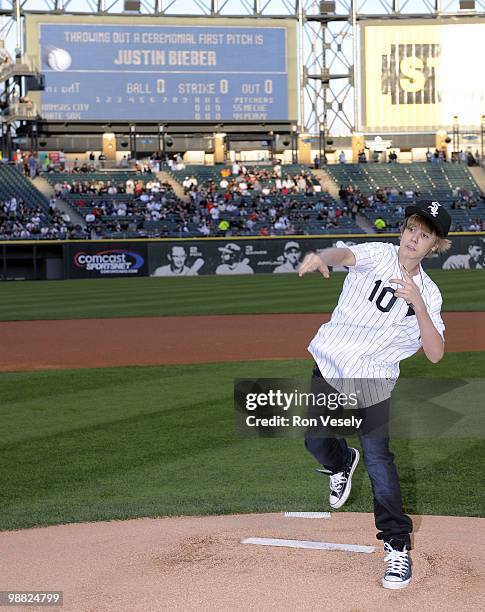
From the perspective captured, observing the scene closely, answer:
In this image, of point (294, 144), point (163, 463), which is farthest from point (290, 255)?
point (163, 463)

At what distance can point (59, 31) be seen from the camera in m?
50.9

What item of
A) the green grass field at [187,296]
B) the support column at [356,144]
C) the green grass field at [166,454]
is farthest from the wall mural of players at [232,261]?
the green grass field at [166,454]

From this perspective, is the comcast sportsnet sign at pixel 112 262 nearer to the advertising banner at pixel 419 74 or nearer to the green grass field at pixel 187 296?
the green grass field at pixel 187 296

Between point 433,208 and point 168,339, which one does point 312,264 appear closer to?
point 433,208

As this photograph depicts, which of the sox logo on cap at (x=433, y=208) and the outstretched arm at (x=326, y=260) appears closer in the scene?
the outstretched arm at (x=326, y=260)

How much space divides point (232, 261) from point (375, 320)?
35.5m

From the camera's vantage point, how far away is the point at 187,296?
26906 mm

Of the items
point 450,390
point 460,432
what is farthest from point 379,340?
point 450,390

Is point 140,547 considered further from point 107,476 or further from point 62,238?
point 62,238

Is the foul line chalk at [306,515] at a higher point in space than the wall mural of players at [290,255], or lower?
lower

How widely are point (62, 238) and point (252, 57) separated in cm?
1872

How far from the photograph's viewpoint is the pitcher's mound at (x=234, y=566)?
4.75 m

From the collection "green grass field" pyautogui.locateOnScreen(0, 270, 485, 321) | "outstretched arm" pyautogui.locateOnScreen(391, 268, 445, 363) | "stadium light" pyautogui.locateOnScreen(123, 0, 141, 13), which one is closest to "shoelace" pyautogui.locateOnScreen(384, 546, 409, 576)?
"outstretched arm" pyautogui.locateOnScreen(391, 268, 445, 363)

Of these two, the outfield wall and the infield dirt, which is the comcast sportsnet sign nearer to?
the outfield wall
